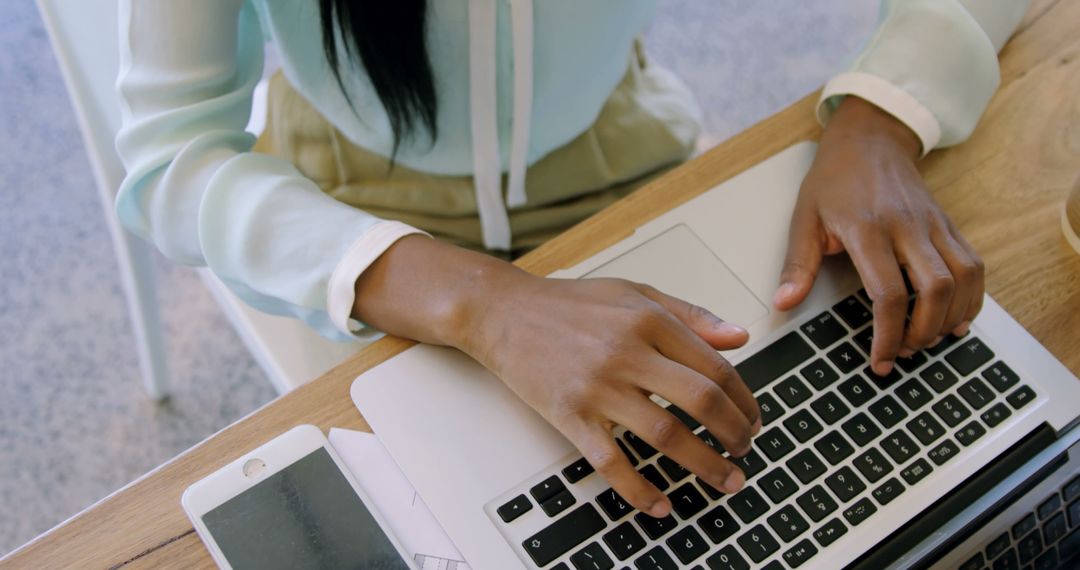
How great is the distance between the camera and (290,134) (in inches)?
33.4

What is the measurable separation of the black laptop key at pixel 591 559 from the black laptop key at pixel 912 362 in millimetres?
227

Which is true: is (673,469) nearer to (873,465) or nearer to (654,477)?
(654,477)

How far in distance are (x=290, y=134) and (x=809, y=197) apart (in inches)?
18.0

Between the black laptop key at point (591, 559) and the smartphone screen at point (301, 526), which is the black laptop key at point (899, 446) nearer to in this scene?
the black laptop key at point (591, 559)

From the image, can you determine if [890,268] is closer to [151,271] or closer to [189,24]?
[189,24]

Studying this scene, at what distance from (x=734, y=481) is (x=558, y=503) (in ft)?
0.32

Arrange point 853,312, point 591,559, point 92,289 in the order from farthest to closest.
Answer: point 92,289 → point 853,312 → point 591,559

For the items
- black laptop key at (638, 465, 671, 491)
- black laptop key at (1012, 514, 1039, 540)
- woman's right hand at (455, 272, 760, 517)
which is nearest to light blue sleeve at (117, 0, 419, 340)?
woman's right hand at (455, 272, 760, 517)

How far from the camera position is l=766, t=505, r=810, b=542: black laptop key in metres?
0.53

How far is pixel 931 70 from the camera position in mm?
687

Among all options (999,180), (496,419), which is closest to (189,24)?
(496,419)

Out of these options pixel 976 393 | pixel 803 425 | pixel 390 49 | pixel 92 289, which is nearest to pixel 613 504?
pixel 803 425

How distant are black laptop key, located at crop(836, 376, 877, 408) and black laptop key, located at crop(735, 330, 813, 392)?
3cm

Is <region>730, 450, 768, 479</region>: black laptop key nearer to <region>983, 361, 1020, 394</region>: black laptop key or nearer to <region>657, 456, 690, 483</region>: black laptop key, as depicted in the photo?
<region>657, 456, 690, 483</region>: black laptop key
